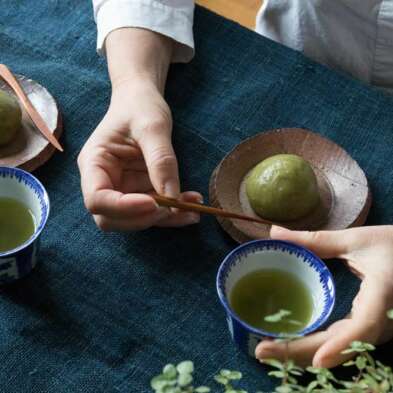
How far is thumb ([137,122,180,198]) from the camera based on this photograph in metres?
0.83

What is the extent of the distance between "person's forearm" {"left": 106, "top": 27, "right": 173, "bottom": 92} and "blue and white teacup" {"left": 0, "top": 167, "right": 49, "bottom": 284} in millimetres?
238

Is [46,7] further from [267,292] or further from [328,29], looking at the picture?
[267,292]

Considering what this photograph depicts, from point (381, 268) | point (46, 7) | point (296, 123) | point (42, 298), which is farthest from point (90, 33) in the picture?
point (381, 268)

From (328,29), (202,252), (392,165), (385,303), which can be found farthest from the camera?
(328,29)

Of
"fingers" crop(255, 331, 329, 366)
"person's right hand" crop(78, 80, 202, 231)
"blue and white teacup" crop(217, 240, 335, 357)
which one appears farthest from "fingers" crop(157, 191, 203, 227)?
"fingers" crop(255, 331, 329, 366)

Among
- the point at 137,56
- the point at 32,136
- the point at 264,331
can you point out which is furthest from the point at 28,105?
the point at 264,331

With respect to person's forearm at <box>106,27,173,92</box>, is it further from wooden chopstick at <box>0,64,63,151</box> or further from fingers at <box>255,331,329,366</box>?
fingers at <box>255,331,329,366</box>

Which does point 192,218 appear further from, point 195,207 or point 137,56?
point 137,56

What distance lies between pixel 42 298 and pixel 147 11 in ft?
1.55

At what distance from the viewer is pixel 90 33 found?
1144mm

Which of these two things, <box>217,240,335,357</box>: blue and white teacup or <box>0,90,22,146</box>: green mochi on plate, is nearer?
<box>217,240,335,357</box>: blue and white teacup

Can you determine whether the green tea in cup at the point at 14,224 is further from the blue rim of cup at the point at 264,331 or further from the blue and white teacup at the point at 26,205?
the blue rim of cup at the point at 264,331

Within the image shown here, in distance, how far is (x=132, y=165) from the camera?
3.02 ft

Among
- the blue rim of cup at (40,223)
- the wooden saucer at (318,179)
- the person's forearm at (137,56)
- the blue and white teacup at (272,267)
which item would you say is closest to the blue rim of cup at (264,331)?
the blue and white teacup at (272,267)
